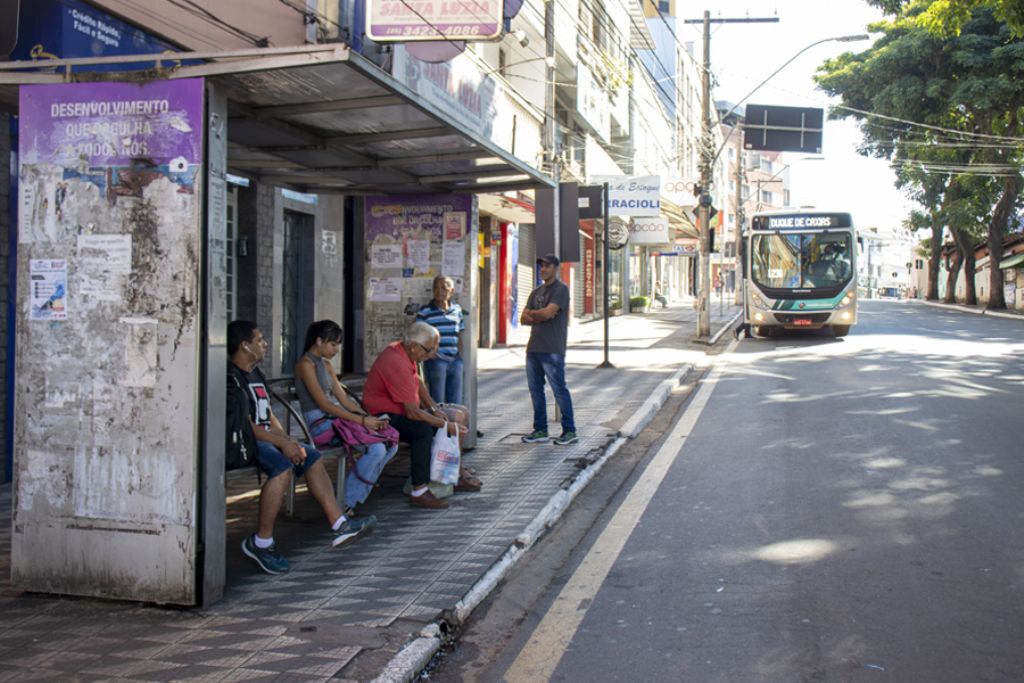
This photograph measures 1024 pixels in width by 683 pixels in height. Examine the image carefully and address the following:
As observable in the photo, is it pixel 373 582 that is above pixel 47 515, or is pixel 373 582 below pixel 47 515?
below

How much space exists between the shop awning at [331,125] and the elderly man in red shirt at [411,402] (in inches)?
53.5

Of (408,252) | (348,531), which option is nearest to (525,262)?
(408,252)

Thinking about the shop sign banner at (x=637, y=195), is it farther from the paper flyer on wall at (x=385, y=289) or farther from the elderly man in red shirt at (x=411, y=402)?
the elderly man in red shirt at (x=411, y=402)

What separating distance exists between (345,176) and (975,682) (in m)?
5.81

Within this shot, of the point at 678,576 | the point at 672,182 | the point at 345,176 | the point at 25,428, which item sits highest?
the point at 672,182

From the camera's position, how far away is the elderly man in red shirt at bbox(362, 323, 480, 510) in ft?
22.1

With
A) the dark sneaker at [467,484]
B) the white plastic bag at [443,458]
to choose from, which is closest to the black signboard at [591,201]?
the dark sneaker at [467,484]

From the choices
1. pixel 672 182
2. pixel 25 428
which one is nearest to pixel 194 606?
pixel 25 428

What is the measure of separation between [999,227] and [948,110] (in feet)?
23.3

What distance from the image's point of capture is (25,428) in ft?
15.4

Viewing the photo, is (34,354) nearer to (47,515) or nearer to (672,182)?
(47,515)

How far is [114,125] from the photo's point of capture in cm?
459

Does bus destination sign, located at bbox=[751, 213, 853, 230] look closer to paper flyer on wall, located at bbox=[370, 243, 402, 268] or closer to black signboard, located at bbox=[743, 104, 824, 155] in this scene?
black signboard, located at bbox=[743, 104, 824, 155]

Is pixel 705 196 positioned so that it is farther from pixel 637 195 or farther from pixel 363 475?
pixel 363 475
